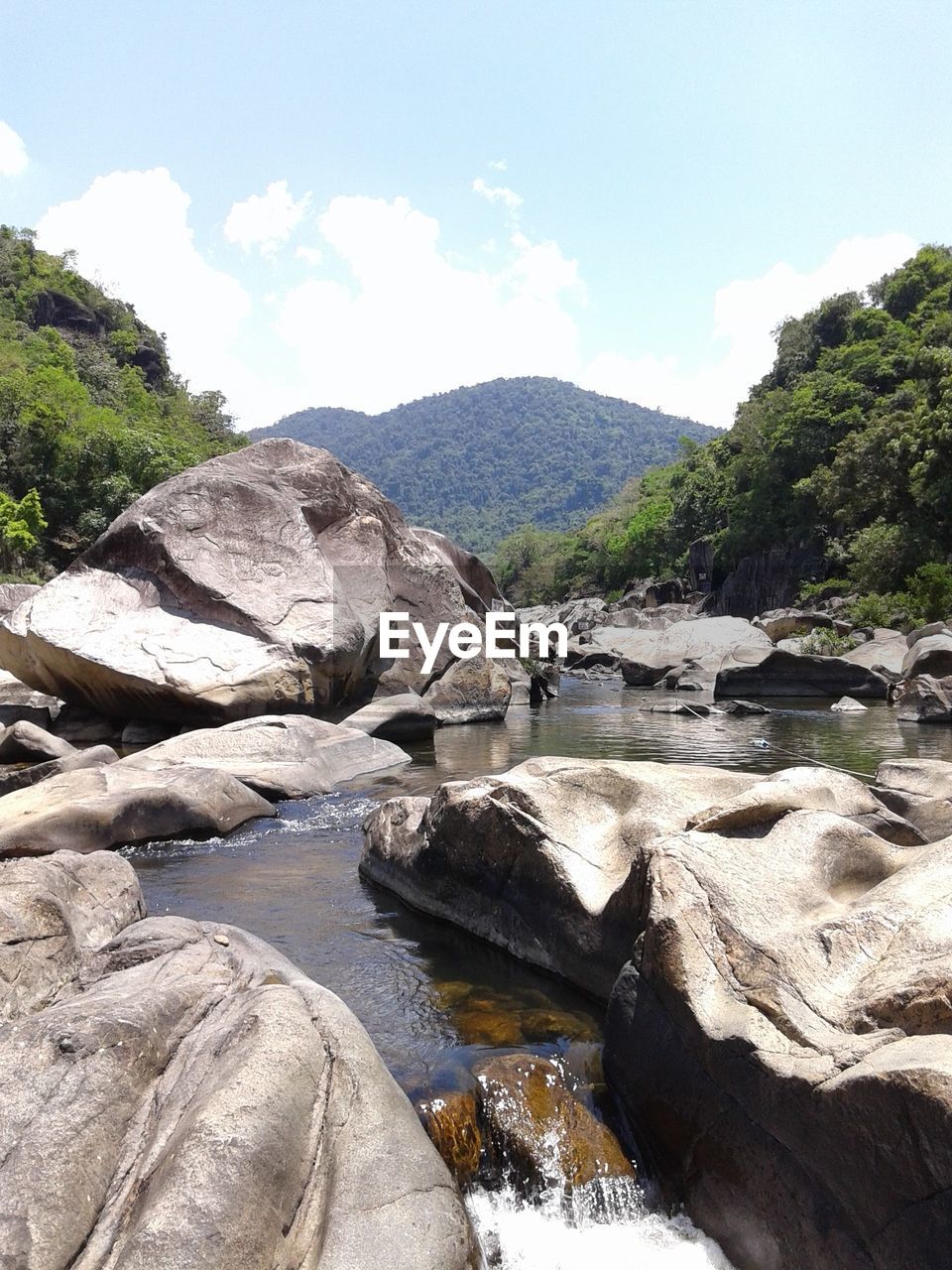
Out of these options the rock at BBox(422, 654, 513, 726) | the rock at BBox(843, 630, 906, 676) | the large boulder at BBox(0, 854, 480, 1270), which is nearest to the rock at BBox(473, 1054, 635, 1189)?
the large boulder at BBox(0, 854, 480, 1270)

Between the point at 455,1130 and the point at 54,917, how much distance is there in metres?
2.23

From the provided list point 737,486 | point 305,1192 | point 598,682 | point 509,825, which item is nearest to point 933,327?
point 737,486

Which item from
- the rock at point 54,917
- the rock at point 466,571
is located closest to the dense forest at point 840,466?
the rock at point 466,571

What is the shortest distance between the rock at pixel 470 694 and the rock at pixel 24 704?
23.2 ft

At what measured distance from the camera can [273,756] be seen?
36.8ft

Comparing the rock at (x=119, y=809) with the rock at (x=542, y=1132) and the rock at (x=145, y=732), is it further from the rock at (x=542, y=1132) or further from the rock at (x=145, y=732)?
the rock at (x=542, y=1132)

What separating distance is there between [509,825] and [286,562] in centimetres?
1123

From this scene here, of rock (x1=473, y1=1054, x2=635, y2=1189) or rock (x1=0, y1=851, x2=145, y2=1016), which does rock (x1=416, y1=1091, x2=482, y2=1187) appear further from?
rock (x1=0, y1=851, x2=145, y2=1016)

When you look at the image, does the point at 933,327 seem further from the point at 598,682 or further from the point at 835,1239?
the point at 835,1239

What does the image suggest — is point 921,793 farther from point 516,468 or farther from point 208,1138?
point 516,468

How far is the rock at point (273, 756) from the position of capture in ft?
34.6

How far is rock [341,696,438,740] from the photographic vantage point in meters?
14.8

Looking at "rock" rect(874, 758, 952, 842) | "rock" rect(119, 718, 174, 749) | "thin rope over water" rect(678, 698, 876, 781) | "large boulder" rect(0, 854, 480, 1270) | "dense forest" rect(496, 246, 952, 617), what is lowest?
"thin rope over water" rect(678, 698, 876, 781)

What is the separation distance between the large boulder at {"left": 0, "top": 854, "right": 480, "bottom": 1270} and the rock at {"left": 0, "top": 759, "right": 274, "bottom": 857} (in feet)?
13.0
